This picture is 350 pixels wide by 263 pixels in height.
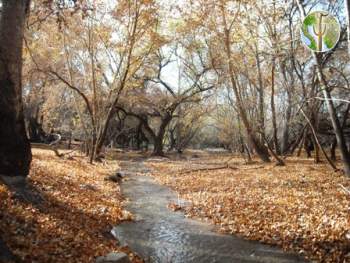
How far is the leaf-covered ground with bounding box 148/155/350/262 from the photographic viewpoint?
22.4ft

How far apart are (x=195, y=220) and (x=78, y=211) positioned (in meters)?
3.01

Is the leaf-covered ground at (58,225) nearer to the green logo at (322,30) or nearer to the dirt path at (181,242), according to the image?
the dirt path at (181,242)

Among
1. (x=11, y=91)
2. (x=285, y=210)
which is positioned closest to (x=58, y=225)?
(x=11, y=91)

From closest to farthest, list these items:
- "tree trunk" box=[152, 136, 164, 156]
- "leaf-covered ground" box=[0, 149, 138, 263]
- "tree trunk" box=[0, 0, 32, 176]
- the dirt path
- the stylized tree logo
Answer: the stylized tree logo
"leaf-covered ground" box=[0, 149, 138, 263]
the dirt path
"tree trunk" box=[0, 0, 32, 176]
"tree trunk" box=[152, 136, 164, 156]

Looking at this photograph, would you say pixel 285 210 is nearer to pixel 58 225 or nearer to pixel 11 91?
pixel 58 225

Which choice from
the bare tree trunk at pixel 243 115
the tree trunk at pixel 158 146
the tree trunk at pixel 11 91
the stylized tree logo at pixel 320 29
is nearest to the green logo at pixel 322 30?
the stylized tree logo at pixel 320 29

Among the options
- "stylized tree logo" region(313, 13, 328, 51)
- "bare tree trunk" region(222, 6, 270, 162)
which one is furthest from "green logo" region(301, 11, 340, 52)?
"bare tree trunk" region(222, 6, 270, 162)

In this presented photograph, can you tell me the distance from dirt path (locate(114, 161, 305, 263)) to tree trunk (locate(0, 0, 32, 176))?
2832 mm

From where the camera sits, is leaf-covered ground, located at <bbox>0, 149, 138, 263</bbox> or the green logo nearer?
the green logo

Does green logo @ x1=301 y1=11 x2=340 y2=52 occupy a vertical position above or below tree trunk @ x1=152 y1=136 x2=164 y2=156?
above

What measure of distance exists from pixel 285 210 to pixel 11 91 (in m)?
7.17

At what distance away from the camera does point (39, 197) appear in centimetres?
802

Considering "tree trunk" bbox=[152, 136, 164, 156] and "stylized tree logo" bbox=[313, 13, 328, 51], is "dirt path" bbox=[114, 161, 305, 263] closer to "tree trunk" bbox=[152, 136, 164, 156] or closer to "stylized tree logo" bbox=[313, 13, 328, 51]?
"stylized tree logo" bbox=[313, 13, 328, 51]

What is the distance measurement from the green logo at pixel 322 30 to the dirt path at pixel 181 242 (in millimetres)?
3840
